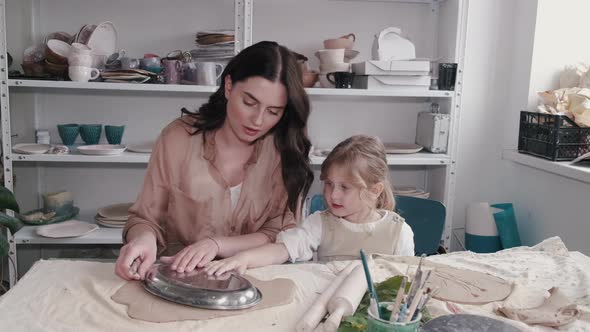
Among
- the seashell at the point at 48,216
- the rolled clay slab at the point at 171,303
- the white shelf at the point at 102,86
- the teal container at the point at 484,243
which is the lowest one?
the teal container at the point at 484,243

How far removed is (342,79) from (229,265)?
1444 mm

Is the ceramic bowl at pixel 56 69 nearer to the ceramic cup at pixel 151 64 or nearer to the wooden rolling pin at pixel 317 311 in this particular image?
the ceramic cup at pixel 151 64

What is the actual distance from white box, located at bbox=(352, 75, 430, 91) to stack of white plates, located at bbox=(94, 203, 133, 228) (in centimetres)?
126

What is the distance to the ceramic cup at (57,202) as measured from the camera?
7.84 feet

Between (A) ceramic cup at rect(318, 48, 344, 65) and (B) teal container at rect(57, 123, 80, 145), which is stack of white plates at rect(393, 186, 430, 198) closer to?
→ (A) ceramic cup at rect(318, 48, 344, 65)

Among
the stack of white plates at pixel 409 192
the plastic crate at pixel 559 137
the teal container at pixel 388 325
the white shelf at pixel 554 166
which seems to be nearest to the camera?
the teal container at pixel 388 325

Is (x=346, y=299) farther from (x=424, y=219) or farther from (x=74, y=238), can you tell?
(x=74, y=238)

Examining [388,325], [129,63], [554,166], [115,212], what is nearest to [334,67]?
[129,63]

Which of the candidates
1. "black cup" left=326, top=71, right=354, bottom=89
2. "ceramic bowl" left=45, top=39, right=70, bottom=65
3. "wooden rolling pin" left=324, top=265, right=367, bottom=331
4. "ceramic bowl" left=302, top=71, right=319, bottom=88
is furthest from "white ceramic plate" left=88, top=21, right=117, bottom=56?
"wooden rolling pin" left=324, top=265, right=367, bottom=331

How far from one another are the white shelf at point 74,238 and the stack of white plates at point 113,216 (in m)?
0.05

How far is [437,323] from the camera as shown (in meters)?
0.84

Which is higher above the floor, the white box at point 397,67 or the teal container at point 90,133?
the white box at point 397,67

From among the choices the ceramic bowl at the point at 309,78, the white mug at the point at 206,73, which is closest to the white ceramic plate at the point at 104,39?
the white mug at the point at 206,73

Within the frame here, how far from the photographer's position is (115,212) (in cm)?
246
